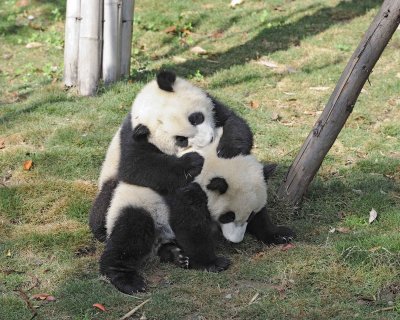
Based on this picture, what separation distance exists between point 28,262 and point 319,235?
86.0 inches

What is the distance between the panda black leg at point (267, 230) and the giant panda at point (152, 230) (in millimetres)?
441

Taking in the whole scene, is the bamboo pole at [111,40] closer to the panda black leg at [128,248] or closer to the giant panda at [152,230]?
the giant panda at [152,230]

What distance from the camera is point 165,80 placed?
5094 millimetres

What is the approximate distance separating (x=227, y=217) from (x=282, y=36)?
6054 millimetres

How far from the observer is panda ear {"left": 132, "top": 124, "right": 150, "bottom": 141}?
5.03 metres

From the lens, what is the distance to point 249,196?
194 inches

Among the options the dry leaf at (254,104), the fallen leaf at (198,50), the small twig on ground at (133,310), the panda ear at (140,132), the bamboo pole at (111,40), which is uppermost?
the panda ear at (140,132)

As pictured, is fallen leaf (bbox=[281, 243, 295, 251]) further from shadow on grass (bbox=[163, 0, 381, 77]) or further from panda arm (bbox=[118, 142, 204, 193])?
shadow on grass (bbox=[163, 0, 381, 77])

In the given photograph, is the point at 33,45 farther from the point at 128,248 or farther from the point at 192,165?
the point at 128,248

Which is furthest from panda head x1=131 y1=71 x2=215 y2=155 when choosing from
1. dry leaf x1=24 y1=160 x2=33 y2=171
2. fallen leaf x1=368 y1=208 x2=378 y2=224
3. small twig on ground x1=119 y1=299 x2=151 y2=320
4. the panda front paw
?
dry leaf x1=24 y1=160 x2=33 y2=171

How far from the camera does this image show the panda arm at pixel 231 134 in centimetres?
518

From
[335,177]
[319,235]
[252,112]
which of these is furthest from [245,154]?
[252,112]

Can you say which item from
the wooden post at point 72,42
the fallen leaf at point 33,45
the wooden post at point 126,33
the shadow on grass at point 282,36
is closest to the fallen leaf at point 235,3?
the shadow on grass at point 282,36

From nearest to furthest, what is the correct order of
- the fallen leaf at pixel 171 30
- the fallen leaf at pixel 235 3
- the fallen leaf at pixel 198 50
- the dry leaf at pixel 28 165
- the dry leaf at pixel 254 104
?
1. the dry leaf at pixel 28 165
2. the dry leaf at pixel 254 104
3. the fallen leaf at pixel 198 50
4. the fallen leaf at pixel 171 30
5. the fallen leaf at pixel 235 3
